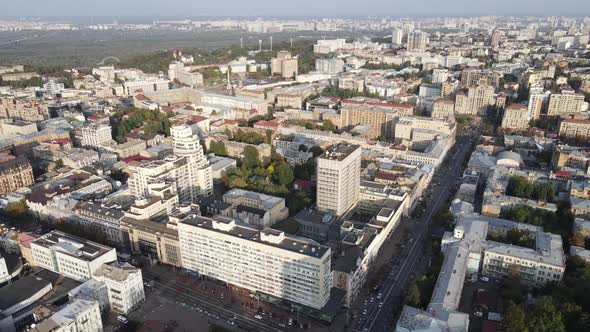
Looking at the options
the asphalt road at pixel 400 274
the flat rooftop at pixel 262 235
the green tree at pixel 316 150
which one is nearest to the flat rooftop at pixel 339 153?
the asphalt road at pixel 400 274

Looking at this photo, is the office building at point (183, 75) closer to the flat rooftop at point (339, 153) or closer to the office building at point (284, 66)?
the office building at point (284, 66)

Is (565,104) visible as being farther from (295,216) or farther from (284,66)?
(284,66)

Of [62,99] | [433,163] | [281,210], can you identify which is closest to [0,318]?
[281,210]

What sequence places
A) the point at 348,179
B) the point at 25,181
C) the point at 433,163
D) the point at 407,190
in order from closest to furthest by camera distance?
the point at 348,179
the point at 407,190
the point at 25,181
the point at 433,163

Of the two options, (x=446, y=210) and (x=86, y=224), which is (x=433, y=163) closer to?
(x=446, y=210)

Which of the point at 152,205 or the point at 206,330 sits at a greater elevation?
the point at 152,205

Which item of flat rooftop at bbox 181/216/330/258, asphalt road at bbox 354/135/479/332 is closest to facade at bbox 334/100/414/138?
asphalt road at bbox 354/135/479/332

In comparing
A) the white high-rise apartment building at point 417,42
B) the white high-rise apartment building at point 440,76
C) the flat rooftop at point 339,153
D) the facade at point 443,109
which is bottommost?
the facade at point 443,109
